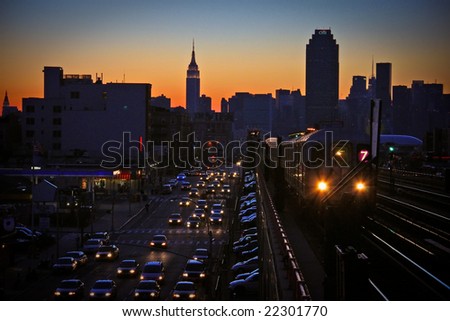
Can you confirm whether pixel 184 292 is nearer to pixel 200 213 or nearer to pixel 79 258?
pixel 79 258

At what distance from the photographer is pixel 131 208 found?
3375 cm

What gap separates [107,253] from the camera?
18.8 m

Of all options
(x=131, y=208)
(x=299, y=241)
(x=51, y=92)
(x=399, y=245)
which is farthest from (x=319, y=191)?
(x=51, y=92)

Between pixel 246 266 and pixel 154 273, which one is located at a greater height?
pixel 246 266

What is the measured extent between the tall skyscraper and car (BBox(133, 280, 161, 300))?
6063 centimetres

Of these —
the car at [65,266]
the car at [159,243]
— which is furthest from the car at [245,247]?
the car at [65,266]

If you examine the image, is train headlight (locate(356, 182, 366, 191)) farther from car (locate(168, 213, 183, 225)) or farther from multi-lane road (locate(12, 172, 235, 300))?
car (locate(168, 213, 183, 225))

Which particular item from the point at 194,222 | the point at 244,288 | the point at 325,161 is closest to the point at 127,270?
the point at 244,288

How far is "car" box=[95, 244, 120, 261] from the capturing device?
61.5ft

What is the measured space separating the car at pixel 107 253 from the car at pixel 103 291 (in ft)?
17.3

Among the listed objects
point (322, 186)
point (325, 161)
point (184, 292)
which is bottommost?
point (184, 292)

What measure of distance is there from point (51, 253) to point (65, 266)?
3.97m

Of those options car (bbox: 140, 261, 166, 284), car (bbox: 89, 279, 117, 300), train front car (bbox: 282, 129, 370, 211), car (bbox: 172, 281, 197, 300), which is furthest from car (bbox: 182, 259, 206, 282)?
train front car (bbox: 282, 129, 370, 211)
